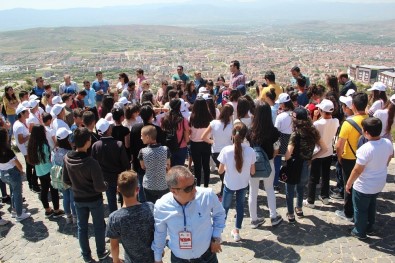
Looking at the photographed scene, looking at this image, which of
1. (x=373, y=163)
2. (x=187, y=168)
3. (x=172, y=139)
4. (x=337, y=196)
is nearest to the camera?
(x=187, y=168)

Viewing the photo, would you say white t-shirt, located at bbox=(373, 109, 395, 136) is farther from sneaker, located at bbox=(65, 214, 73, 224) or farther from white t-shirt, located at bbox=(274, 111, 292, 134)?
sneaker, located at bbox=(65, 214, 73, 224)

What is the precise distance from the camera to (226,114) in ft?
17.8

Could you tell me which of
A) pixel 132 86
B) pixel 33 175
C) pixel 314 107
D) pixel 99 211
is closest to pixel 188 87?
pixel 132 86

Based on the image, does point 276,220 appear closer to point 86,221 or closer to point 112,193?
point 112,193

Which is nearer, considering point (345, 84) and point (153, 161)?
point (153, 161)

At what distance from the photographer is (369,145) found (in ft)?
14.2

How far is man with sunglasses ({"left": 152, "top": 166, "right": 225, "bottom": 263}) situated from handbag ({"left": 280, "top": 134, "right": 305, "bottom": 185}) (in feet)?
7.05

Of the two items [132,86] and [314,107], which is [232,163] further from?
[132,86]

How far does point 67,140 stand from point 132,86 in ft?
12.3

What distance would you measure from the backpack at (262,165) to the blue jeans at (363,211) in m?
1.18

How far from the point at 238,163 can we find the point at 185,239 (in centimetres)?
165

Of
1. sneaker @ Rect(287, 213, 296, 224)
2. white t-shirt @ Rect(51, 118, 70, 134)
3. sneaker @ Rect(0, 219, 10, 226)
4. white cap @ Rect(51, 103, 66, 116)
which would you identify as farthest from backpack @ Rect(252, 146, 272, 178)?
sneaker @ Rect(0, 219, 10, 226)

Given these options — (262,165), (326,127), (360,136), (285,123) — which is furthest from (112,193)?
(360,136)

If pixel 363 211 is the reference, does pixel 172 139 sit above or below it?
above
